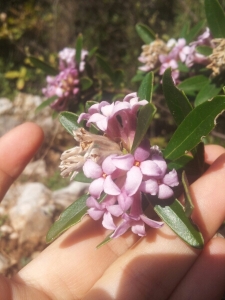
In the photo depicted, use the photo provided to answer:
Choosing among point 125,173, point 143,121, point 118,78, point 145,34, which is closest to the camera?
point 143,121

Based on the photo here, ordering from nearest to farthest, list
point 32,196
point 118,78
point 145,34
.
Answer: point 145,34
point 118,78
point 32,196

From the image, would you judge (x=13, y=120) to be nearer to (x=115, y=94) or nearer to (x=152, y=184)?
(x=115, y=94)

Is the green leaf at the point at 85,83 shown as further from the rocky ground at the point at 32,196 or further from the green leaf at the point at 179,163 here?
the green leaf at the point at 179,163

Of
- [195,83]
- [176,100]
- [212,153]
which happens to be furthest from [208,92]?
[176,100]

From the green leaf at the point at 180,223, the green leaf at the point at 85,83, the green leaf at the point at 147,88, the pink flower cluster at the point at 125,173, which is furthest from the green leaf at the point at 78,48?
the green leaf at the point at 180,223

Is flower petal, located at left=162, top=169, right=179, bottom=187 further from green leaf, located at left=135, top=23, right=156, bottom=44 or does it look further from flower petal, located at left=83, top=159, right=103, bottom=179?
green leaf, located at left=135, top=23, right=156, bottom=44

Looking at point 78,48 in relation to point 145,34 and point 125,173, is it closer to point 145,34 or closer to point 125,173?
point 145,34

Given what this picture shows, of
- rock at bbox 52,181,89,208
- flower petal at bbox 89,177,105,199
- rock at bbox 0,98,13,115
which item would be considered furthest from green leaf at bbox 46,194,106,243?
rock at bbox 0,98,13,115
